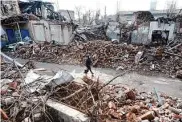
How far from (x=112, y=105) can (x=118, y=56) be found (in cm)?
852

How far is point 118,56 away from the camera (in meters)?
14.4

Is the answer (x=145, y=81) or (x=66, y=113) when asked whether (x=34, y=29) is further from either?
(x=66, y=113)

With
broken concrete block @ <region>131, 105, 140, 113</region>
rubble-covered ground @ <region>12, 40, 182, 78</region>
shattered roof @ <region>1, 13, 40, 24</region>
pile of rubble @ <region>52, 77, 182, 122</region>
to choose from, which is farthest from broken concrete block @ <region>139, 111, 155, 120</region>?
shattered roof @ <region>1, 13, 40, 24</region>

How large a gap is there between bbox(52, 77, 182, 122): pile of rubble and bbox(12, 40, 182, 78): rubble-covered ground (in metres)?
5.67

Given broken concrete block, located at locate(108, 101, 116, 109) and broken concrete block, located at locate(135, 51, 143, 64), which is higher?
broken concrete block, located at locate(108, 101, 116, 109)

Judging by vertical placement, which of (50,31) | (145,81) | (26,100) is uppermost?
(50,31)

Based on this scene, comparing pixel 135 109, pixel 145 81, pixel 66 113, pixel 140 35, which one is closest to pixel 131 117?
pixel 135 109

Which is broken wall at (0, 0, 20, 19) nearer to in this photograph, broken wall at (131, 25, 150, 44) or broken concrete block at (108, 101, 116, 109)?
broken wall at (131, 25, 150, 44)

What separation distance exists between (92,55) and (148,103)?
8.43 meters

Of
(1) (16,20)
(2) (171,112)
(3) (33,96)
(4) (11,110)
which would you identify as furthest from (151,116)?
(1) (16,20)

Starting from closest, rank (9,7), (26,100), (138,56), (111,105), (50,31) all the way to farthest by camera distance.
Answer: (26,100)
(111,105)
(138,56)
(50,31)
(9,7)

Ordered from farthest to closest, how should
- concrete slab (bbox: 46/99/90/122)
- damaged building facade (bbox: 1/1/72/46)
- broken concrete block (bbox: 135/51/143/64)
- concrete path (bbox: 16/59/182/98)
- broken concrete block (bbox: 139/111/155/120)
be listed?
damaged building facade (bbox: 1/1/72/46) → broken concrete block (bbox: 135/51/143/64) → concrete path (bbox: 16/59/182/98) → broken concrete block (bbox: 139/111/155/120) → concrete slab (bbox: 46/99/90/122)

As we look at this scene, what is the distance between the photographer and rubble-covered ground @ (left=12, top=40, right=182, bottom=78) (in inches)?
502

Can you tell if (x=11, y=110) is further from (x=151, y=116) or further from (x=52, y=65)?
(x=52, y=65)
